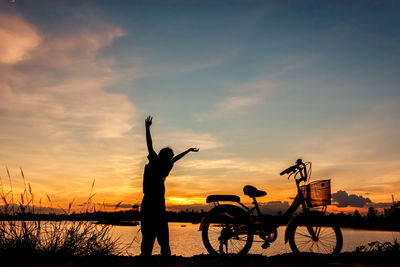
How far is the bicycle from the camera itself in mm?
6289

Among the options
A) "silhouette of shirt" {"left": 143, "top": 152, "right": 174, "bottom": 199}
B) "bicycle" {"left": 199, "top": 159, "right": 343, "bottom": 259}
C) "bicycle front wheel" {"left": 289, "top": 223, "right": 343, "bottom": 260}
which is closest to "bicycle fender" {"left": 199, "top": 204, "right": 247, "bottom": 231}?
"bicycle" {"left": 199, "top": 159, "right": 343, "bottom": 259}

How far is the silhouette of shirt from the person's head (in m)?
0.07

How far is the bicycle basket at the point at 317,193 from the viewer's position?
20.2ft

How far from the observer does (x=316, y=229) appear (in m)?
6.63

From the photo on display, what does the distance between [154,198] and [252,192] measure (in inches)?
79.4

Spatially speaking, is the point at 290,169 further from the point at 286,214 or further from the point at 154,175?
the point at 154,175

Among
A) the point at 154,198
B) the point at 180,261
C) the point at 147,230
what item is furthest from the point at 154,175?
the point at 180,261

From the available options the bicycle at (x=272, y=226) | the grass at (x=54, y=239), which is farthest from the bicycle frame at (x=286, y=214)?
the grass at (x=54, y=239)

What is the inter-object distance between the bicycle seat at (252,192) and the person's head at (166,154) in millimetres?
1694

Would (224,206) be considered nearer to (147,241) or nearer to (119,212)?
(147,241)

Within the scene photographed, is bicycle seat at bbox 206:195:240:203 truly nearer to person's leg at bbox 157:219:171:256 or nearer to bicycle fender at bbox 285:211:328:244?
person's leg at bbox 157:219:171:256

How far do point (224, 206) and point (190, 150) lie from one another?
135 cm

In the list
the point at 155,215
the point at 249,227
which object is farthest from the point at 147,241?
the point at 249,227

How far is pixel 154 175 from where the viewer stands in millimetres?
6223
